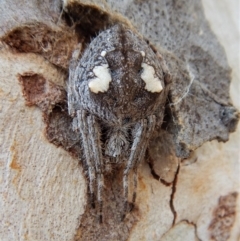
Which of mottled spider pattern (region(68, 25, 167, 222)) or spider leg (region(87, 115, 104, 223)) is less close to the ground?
mottled spider pattern (region(68, 25, 167, 222))

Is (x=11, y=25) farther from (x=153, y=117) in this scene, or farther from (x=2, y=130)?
(x=153, y=117)

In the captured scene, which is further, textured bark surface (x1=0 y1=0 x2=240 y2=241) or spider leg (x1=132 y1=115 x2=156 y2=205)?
spider leg (x1=132 y1=115 x2=156 y2=205)

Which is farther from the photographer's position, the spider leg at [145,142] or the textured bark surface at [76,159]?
the spider leg at [145,142]

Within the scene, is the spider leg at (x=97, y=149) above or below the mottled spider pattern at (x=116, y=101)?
below
